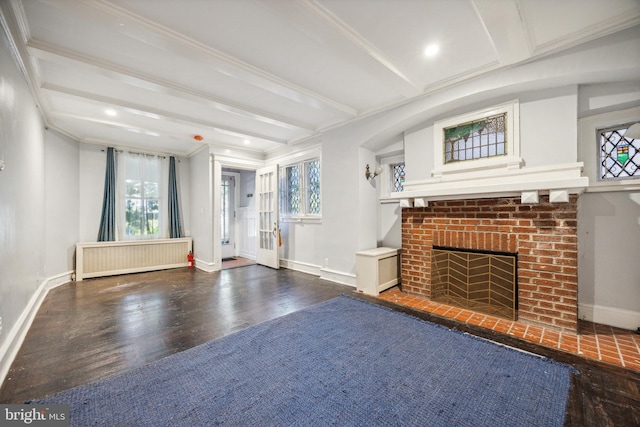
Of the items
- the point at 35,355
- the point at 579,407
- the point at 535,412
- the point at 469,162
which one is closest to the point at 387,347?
the point at 535,412

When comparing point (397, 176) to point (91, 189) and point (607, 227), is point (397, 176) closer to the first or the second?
point (607, 227)

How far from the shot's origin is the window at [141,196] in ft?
17.1

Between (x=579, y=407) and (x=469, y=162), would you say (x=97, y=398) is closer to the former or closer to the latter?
(x=579, y=407)

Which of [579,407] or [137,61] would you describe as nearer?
[579,407]

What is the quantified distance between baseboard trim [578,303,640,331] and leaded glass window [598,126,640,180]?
1313mm

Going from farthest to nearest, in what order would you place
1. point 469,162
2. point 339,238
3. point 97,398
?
1. point 339,238
2. point 469,162
3. point 97,398

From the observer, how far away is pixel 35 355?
210 cm

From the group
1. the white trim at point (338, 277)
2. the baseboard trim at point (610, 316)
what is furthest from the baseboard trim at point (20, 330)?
the baseboard trim at point (610, 316)

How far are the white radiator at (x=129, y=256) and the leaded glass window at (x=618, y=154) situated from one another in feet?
22.0

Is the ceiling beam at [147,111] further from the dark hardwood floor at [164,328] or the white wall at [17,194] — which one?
the dark hardwood floor at [164,328]

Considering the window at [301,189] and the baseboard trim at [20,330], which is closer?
the baseboard trim at [20,330]

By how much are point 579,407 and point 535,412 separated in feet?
1.00

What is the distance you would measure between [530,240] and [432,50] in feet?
7.11

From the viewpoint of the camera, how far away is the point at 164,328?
2.61 metres
